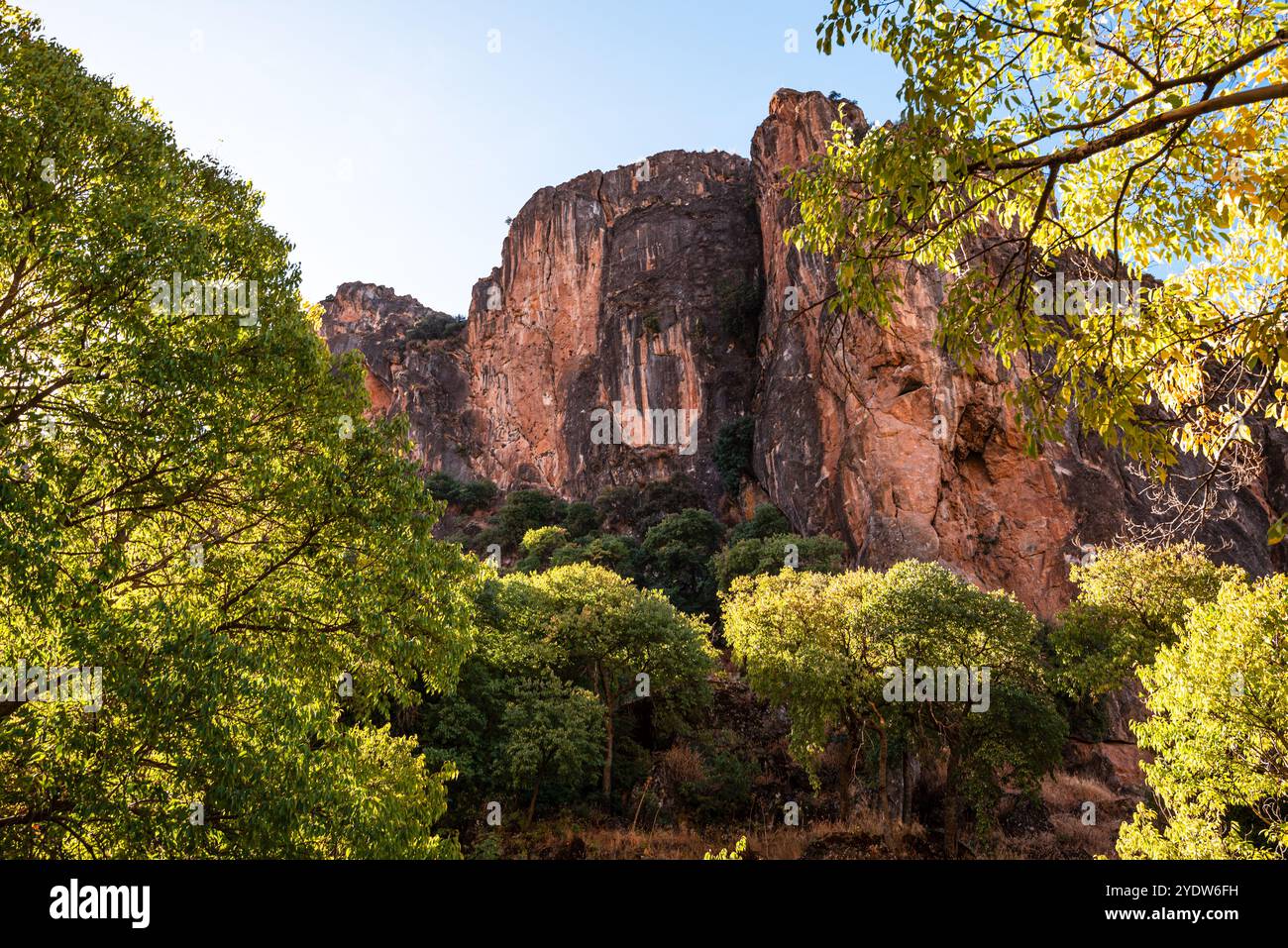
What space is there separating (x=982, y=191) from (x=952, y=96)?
911mm

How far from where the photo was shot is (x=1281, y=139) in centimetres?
444

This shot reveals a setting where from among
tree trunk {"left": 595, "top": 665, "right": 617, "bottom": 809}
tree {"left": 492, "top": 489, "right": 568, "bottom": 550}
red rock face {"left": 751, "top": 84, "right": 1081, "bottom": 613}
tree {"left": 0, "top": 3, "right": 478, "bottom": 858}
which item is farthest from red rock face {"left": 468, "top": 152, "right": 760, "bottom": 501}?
tree {"left": 0, "top": 3, "right": 478, "bottom": 858}

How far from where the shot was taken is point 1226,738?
8.64 meters

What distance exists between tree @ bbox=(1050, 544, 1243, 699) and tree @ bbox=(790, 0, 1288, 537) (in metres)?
17.9

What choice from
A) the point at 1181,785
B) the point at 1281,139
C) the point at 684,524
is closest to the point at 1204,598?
the point at 1181,785

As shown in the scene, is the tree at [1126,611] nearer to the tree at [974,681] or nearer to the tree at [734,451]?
the tree at [974,681]

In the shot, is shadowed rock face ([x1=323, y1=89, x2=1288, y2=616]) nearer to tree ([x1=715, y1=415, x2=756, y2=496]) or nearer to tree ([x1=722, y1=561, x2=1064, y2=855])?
tree ([x1=715, y1=415, x2=756, y2=496])

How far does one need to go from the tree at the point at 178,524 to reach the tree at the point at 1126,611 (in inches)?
772

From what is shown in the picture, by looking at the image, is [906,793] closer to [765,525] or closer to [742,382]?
[765,525]

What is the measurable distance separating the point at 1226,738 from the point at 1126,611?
14.6 m

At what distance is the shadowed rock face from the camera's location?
35625 mm

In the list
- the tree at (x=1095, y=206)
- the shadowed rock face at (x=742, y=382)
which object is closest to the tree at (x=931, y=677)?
the shadowed rock face at (x=742, y=382)

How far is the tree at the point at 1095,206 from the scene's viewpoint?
370cm

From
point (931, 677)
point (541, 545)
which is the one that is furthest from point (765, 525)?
point (931, 677)
